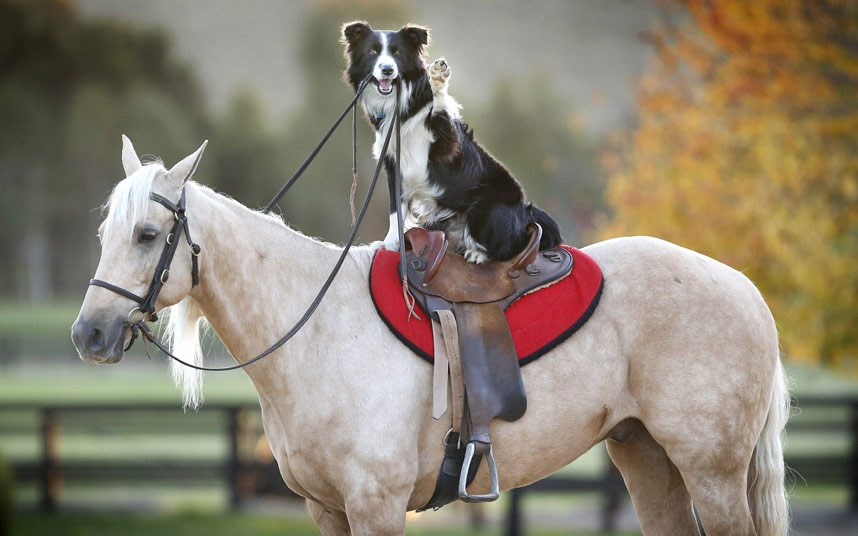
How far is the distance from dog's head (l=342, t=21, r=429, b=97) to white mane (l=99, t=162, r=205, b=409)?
1.10 meters

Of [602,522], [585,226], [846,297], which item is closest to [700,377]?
[846,297]

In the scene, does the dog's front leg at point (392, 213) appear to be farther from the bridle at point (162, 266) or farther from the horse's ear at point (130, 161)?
the horse's ear at point (130, 161)

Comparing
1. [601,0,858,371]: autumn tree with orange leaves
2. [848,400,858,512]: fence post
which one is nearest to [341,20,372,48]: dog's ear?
[601,0,858,371]: autumn tree with orange leaves

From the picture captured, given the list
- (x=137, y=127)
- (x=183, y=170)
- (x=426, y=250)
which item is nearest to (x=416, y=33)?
(x=426, y=250)

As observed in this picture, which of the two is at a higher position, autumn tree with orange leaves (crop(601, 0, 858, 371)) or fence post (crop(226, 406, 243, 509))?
autumn tree with orange leaves (crop(601, 0, 858, 371))

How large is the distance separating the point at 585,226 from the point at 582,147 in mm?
14370

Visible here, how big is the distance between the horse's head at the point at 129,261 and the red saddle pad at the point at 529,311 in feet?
3.00

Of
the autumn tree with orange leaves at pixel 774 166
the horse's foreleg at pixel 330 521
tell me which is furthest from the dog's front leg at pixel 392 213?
the autumn tree with orange leaves at pixel 774 166

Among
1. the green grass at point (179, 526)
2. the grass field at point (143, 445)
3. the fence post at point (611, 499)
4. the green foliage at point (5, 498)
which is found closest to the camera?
the green foliage at point (5, 498)

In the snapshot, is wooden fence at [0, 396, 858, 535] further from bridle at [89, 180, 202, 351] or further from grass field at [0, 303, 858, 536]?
bridle at [89, 180, 202, 351]

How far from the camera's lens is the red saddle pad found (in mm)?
3885

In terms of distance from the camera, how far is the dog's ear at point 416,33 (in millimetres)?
4160

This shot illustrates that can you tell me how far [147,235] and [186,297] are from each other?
0.44 m

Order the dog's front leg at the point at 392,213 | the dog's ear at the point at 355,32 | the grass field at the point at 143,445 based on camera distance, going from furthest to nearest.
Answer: the grass field at the point at 143,445 < the dog's ear at the point at 355,32 < the dog's front leg at the point at 392,213
